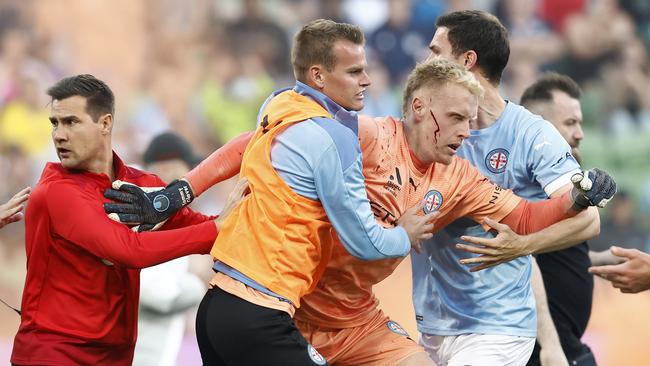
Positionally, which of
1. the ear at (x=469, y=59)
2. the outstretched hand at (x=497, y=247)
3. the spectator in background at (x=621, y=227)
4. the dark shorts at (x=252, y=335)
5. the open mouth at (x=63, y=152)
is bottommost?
the spectator in background at (x=621, y=227)

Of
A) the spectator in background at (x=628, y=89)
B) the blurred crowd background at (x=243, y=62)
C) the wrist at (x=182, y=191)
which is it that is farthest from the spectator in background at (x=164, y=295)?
the spectator in background at (x=628, y=89)

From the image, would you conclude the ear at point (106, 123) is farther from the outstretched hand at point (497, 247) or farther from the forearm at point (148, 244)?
the outstretched hand at point (497, 247)

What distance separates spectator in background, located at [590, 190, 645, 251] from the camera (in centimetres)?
1135

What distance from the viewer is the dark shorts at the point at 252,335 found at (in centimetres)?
390

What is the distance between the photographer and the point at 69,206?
4.11 meters

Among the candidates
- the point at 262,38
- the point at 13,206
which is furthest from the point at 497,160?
the point at 262,38

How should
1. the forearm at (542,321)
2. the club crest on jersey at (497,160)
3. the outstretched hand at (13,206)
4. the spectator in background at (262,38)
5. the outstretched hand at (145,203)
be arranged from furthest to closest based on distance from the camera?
the spectator in background at (262,38), the forearm at (542,321), the club crest on jersey at (497,160), the outstretched hand at (13,206), the outstretched hand at (145,203)

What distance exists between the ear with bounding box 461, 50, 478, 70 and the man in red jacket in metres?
1.64

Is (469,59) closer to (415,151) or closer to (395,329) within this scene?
(415,151)

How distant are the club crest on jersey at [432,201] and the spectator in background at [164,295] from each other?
226cm

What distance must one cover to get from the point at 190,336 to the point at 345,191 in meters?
5.70

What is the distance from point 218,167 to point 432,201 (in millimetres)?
976

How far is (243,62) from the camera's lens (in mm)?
12328

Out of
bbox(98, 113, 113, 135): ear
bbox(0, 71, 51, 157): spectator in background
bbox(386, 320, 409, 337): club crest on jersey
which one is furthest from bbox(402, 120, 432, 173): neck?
bbox(0, 71, 51, 157): spectator in background
